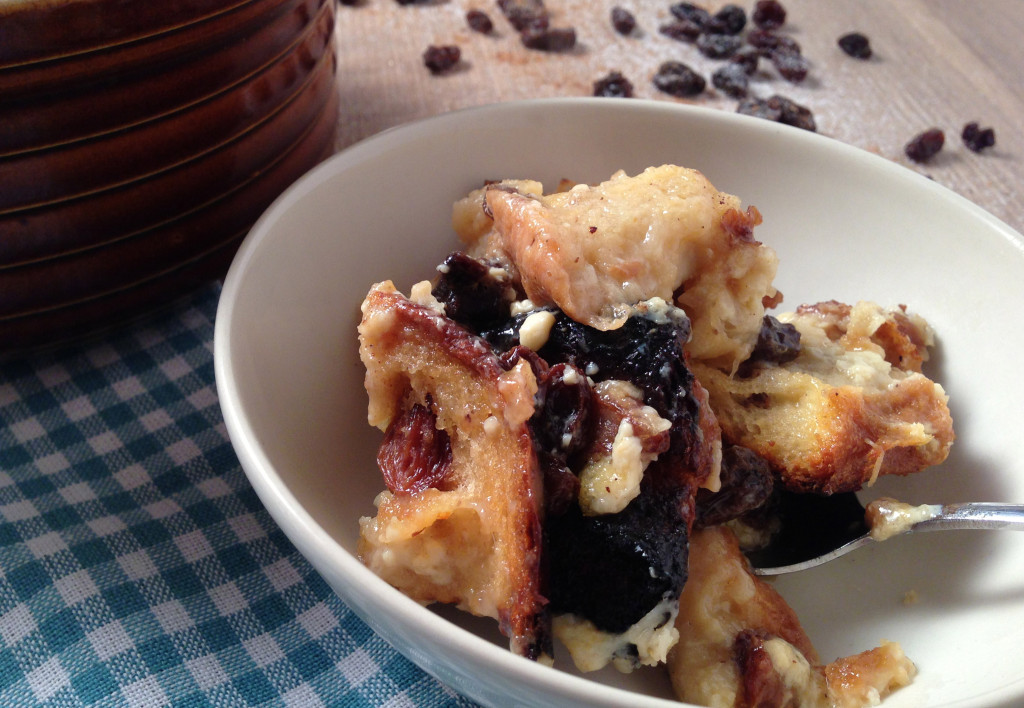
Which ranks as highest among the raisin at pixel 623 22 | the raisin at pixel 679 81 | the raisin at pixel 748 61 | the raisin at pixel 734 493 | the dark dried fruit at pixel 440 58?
the raisin at pixel 734 493

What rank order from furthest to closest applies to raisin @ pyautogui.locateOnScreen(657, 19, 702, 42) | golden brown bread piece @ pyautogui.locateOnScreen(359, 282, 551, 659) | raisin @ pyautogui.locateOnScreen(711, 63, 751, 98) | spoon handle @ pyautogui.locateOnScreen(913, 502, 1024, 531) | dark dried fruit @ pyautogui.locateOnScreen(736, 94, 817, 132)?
raisin @ pyautogui.locateOnScreen(657, 19, 702, 42) < raisin @ pyautogui.locateOnScreen(711, 63, 751, 98) < dark dried fruit @ pyautogui.locateOnScreen(736, 94, 817, 132) < spoon handle @ pyautogui.locateOnScreen(913, 502, 1024, 531) < golden brown bread piece @ pyautogui.locateOnScreen(359, 282, 551, 659)

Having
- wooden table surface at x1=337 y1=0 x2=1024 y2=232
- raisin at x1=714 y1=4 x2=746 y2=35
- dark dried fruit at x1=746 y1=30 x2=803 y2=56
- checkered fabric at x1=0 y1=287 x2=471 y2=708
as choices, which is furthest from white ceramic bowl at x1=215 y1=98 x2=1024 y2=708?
raisin at x1=714 y1=4 x2=746 y2=35

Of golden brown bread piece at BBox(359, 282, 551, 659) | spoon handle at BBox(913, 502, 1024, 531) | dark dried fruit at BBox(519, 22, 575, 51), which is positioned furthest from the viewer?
dark dried fruit at BBox(519, 22, 575, 51)

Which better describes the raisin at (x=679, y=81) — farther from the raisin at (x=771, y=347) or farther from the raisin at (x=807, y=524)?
the raisin at (x=807, y=524)

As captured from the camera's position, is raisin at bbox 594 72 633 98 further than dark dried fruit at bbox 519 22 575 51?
No

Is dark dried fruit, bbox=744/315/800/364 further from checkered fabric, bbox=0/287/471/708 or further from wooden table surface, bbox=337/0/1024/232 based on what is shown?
wooden table surface, bbox=337/0/1024/232

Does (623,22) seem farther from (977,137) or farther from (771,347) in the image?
(771,347)

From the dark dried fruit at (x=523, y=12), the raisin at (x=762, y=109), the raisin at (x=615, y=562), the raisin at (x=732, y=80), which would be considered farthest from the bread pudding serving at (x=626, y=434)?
the dark dried fruit at (x=523, y=12)
